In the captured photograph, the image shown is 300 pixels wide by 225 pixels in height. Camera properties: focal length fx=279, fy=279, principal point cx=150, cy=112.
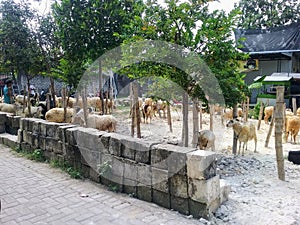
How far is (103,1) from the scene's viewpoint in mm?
6531

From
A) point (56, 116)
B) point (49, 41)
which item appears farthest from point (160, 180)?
point (49, 41)

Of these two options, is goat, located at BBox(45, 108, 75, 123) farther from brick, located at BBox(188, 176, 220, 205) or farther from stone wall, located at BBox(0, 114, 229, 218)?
brick, located at BBox(188, 176, 220, 205)

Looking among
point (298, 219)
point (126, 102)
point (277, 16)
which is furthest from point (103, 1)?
point (277, 16)

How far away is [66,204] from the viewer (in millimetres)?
4078

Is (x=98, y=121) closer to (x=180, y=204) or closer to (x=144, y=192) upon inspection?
(x=144, y=192)

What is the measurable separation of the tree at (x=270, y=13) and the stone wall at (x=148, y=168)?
24330mm

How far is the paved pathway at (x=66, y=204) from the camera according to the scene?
3602 mm

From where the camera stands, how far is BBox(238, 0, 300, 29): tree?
2606 cm

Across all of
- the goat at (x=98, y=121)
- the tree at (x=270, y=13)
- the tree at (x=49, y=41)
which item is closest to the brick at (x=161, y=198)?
the goat at (x=98, y=121)

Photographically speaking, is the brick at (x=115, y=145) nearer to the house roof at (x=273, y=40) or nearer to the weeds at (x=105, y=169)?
the weeds at (x=105, y=169)

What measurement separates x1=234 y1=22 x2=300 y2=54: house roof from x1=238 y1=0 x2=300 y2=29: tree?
554 cm

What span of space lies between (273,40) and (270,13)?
8.40 m

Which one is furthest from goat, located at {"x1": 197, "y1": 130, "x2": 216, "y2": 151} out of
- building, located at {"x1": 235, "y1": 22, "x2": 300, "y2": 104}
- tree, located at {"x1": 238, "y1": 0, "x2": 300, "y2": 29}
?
tree, located at {"x1": 238, "y1": 0, "x2": 300, "y2": 29}

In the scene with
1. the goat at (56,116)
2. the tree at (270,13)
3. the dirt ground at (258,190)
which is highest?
the tree at (270,13)
